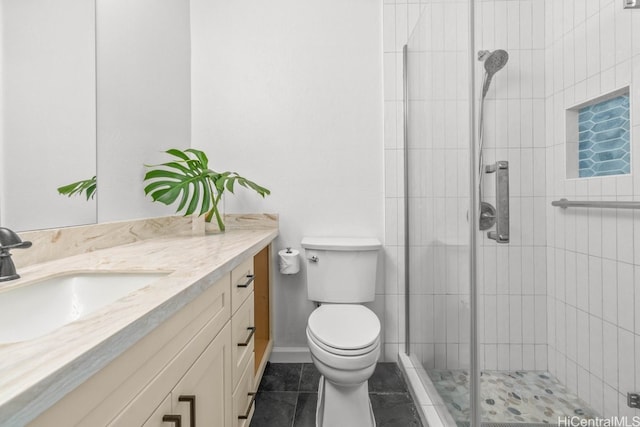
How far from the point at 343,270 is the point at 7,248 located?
1.31m

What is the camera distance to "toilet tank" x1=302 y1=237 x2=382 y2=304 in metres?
1.72

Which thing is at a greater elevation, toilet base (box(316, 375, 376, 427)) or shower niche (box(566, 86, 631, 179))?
shower niche (box(566, 86, 631, 179))

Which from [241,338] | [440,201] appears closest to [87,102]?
[241,338]

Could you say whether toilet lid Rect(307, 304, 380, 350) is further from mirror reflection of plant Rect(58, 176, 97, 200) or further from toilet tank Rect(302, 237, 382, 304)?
mirror reflection of plant Rect(58, 176, 97, 200)

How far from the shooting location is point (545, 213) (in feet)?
2.77

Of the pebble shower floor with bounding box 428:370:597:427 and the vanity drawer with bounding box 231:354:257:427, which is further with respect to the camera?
the vanity drawer with bounding box 231:354:257:427

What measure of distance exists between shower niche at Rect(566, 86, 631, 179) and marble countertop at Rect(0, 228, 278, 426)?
0.96m

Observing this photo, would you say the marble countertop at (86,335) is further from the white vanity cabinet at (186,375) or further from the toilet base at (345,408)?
the toilet base at (345,408)

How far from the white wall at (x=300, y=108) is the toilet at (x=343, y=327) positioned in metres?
0.23


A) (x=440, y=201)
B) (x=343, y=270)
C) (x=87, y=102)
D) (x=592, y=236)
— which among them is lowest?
(x=343, y=270)

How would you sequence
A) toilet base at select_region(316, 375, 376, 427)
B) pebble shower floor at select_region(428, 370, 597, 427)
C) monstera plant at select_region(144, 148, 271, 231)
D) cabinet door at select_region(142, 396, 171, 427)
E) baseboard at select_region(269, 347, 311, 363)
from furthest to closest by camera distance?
baseboard at select_region(269, 347, 311, 363) < monstera plant at select_region(144, 148, 271, 231) < toilet base at select_region(316, 375, 376, 427) < pebble shower floor at select_region(428, 370, 597, 427) < cabinet door at select_region(142, 396, 171, 427)

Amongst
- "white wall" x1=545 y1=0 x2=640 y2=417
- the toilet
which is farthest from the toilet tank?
"white wall" x1=545 y1=0 x2=640 y2=417

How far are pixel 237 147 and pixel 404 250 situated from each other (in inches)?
47.2

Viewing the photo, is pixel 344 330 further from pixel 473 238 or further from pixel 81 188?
pixel 81 188
